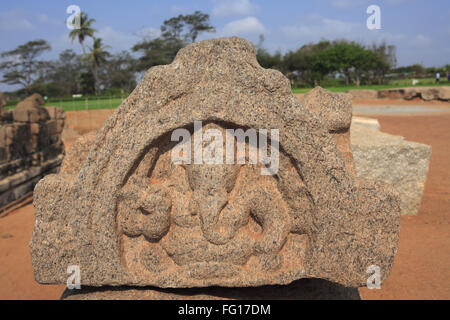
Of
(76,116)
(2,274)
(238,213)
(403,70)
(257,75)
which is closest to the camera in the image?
(257,75)

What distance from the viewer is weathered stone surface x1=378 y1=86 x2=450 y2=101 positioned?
54.0 feet

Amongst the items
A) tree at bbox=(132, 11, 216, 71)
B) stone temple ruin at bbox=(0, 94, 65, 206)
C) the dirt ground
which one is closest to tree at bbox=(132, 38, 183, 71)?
tree at bbox=(132, 11, 216, 71)

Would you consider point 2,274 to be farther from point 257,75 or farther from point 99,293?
point 257,75

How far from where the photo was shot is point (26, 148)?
6.45 metres

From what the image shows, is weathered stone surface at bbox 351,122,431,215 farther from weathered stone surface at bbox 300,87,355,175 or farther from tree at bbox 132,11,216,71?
tree at bbox 132,11,216,71

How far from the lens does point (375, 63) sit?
102ft

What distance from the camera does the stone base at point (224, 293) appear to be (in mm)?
2320

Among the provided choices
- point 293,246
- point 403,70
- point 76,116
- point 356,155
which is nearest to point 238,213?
point 293,246

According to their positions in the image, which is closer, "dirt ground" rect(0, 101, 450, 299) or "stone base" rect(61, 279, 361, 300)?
"stone base" rect(61, 279, 361, 300)

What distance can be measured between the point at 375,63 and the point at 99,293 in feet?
110

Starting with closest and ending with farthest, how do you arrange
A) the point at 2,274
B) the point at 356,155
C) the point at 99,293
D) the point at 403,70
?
the point at 99,293
the point at 2,274
the point at 356,155
the point at 403,70

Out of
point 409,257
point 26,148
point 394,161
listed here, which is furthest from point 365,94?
point 26,148

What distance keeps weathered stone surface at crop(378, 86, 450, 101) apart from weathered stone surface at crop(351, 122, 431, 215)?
14.9m

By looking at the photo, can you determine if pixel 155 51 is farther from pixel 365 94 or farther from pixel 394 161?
pixel 394 161
